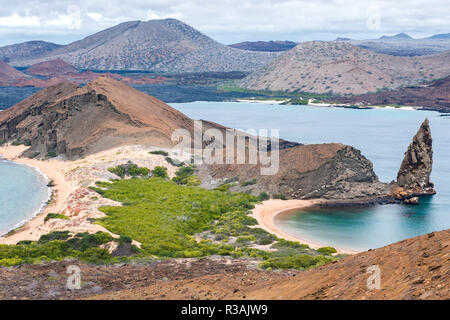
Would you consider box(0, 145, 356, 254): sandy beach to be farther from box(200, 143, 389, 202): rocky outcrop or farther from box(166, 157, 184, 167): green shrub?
box(200, 143, 389, 202): rocky outcrop

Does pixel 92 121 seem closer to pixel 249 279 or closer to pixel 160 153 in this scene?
pixel 160 153

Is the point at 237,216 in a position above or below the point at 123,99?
below

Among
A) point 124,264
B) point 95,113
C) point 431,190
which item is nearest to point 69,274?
point 124,264

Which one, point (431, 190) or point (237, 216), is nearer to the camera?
point (237, 216)

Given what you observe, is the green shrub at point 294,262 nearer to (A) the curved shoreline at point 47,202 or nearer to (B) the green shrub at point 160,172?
(A) the curved shoreline at point 47,202

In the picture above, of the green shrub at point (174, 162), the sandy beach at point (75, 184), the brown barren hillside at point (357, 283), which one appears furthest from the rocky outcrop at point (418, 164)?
the brown barren hillside at point (357, 283)

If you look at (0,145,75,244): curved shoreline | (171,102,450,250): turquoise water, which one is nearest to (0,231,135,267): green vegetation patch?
(0,145,75,244): curved shoreline
